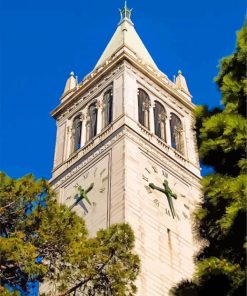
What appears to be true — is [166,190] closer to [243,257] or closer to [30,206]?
[30,206]

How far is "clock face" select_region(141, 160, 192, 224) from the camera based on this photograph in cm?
2933

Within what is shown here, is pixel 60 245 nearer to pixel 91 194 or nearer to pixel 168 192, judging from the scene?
pixel 91 194

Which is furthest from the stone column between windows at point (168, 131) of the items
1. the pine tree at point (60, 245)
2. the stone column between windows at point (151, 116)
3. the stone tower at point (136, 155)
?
the pine tree at point (60, 245)

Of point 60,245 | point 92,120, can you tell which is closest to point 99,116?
point 92,120

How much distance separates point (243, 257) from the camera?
9.14 metres

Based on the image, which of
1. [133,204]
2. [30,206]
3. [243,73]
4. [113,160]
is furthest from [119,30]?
[243,73]

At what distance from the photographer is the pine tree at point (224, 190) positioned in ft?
29.6

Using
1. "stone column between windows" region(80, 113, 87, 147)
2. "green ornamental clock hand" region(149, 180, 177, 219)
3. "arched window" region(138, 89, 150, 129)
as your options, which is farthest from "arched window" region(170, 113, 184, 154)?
"green ornamental clock hand" region(149, 180, 177, 219)

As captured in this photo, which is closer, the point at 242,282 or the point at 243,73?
the point at 242,282

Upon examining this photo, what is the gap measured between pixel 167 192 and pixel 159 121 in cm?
655

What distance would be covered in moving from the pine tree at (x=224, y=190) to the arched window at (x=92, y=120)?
77.4 ft

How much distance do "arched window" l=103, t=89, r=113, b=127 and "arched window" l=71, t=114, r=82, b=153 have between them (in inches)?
71.0

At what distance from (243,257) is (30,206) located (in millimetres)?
6938

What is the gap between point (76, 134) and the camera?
36.1 m
